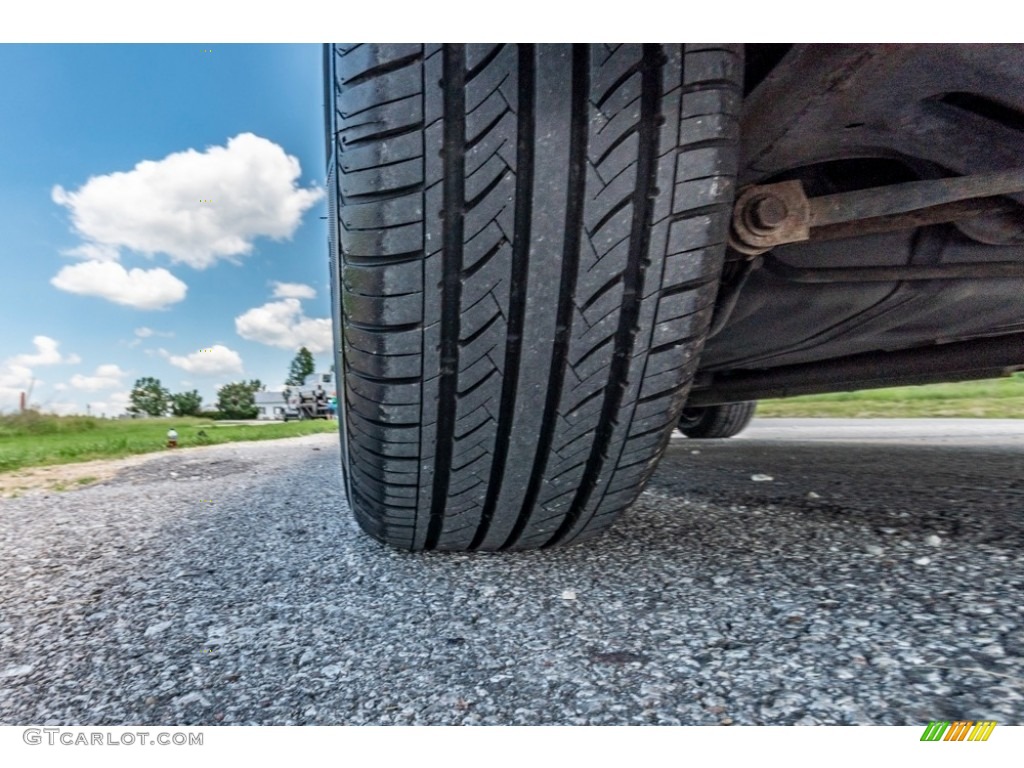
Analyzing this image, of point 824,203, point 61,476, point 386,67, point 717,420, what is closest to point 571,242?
point 386,67

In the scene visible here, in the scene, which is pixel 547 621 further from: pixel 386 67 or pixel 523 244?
pixel 386 67

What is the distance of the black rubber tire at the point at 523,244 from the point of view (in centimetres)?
73

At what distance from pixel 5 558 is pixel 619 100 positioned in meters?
1.55

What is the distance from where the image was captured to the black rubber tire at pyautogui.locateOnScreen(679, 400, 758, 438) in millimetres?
3641

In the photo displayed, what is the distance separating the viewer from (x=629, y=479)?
0.99 m

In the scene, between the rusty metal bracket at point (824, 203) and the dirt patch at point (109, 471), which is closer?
the rusty metal bracket at point (824, 203)

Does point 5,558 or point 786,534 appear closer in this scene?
point 786,534

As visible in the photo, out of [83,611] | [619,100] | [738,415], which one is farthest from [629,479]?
[738,415]

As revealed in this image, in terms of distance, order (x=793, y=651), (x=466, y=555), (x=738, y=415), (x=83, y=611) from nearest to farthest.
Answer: (x=793, y=651) < (x=83, y=611) < (x=466, y=555) < (x=738, y=415)

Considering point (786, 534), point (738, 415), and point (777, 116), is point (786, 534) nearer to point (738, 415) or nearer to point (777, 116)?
point (777, 116)
